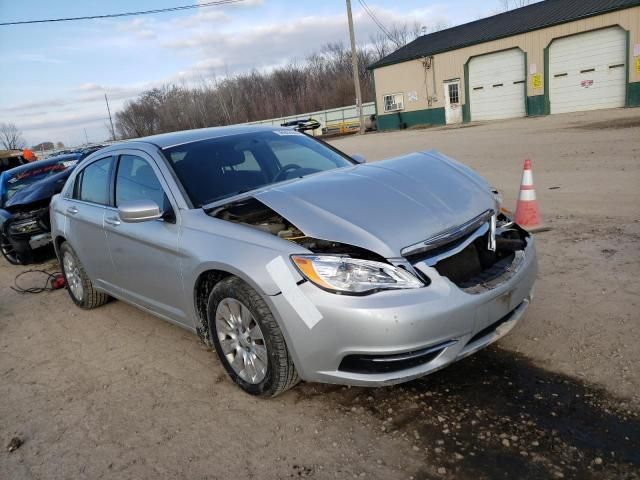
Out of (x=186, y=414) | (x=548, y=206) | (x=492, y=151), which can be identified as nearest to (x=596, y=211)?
(x=548, y=206)

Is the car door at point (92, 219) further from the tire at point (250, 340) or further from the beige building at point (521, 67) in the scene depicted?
the beige building at point (521, 67)

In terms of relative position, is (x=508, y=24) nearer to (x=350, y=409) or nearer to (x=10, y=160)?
(x=10, y=160)

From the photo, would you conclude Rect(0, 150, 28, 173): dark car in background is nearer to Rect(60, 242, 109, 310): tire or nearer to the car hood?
the car hood

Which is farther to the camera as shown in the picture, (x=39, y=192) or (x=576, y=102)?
(x=576, y=102)

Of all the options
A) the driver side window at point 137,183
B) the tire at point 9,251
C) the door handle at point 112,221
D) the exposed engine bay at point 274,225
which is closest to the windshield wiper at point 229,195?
the exposed engine bay at point 274,225

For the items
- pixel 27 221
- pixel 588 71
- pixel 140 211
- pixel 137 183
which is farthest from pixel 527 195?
pixel 588 71

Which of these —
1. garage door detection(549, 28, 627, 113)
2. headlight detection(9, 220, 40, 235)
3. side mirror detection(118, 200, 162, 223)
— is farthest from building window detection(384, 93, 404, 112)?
side mirror detection(118, 200, 162, 223)

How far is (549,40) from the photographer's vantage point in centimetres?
2523

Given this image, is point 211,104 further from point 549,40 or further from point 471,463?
point 471,463

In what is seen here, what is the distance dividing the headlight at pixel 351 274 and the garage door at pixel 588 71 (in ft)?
83.7

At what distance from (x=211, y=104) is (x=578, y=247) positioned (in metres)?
84.2

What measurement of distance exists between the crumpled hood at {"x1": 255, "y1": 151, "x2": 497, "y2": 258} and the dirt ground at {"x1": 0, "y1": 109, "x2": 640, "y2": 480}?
3.18 feet

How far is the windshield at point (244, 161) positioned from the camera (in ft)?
12.3

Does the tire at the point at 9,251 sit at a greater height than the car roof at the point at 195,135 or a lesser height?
lesser
